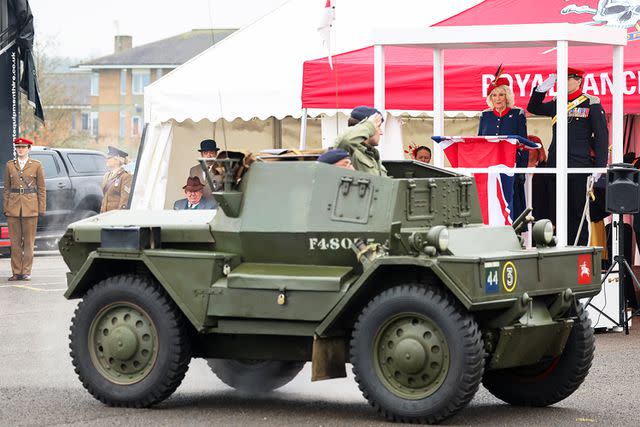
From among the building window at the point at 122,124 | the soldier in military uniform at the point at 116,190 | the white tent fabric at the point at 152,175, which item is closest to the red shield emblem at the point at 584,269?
the white tent fabric at the point at 152,175

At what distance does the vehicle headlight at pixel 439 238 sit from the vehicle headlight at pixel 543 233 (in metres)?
1.04

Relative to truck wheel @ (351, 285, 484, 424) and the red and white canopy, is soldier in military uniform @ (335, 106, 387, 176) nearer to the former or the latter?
truck wheel @ (351, 285, 484, 424)

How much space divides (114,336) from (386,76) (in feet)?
21.6

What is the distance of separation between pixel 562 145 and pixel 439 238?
5.45m

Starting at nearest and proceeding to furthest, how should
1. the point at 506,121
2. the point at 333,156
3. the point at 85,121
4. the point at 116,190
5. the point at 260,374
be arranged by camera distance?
the point at 333,156, the point at 260,374, the point at 506,121, the point at 116,190, the point at 85,121

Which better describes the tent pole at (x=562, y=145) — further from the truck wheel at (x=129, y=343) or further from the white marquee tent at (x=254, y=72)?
the truck wheel at (x=129, y=343)

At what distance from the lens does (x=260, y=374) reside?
10297 mm

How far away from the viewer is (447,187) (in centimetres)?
947

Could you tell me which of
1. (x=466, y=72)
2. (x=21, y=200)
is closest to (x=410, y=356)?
(x=466, y=72)

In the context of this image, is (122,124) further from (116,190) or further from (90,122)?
(116,190)

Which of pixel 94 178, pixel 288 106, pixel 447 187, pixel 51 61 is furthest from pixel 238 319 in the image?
pixel 51 61

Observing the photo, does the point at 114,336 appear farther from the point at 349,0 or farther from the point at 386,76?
the point at 349,0

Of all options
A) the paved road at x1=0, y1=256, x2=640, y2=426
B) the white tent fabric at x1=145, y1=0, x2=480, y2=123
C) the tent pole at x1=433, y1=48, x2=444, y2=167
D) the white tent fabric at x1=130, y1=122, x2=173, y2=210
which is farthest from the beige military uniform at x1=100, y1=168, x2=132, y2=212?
the paved road at x1=0, y1=256, x2=640, y2=426

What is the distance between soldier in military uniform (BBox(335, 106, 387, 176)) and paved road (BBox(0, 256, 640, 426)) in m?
1.47
